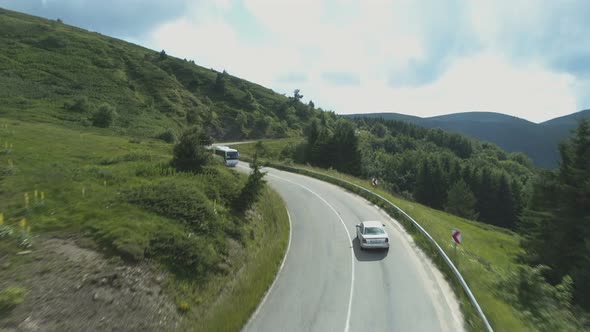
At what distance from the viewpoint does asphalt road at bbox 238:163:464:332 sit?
10.7 m

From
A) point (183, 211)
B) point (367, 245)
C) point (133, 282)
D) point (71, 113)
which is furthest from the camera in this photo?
point (71, 113)

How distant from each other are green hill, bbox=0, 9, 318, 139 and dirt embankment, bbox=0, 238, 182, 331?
4479 cm

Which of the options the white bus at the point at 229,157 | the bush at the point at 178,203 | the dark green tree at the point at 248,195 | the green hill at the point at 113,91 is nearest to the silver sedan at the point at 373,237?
the dark green tree at the point at 248,195

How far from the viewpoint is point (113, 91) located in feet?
250

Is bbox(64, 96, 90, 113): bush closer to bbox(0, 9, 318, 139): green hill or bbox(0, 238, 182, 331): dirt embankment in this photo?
bbox(0, 9, 318, 139): green hill

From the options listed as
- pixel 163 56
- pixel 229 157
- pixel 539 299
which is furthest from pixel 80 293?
pixel 163 56

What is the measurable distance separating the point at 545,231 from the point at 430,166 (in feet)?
259

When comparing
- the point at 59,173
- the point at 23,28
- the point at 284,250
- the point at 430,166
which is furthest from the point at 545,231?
the point at 23,28

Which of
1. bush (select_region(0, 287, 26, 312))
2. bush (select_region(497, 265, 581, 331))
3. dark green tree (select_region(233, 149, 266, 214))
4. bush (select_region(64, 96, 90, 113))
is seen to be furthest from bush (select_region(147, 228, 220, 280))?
bush (select_region(64, 96, 90, 113))

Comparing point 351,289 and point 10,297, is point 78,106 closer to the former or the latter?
point 10,297

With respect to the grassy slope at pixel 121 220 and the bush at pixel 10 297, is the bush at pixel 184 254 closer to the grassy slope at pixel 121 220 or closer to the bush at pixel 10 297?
the grassy slope at pixel 121 220

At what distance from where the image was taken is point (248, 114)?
11369cm

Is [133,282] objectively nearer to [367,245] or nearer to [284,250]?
[284,250]

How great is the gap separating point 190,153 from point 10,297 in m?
13.8
